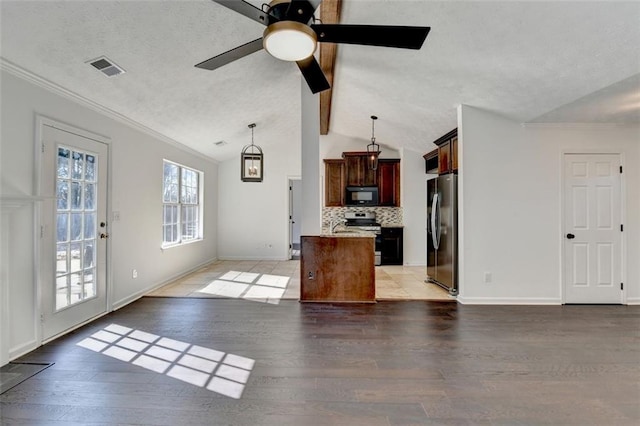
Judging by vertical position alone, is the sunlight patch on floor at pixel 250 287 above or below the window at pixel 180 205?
below

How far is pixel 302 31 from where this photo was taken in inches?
74.1

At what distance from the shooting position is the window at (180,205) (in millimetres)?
5395

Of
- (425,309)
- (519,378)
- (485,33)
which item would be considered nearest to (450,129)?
(485,33)

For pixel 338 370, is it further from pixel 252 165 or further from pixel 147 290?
pixel 252 165

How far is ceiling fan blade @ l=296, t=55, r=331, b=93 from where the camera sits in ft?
8.33

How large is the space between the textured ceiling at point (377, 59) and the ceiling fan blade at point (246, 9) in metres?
0.87

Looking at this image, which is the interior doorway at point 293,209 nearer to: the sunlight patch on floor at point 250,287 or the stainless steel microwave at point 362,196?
the stainless steel microwave at point 362,196

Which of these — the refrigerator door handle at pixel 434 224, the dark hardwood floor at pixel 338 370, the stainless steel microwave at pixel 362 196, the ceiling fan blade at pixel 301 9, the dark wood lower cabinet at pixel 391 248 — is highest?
the ceiling fan blade at pixel 301 9

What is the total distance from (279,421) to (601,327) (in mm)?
3509

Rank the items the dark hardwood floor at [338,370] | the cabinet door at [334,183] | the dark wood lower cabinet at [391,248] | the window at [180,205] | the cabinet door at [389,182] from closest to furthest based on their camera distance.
Answer: the dark hardwood floor at [338,370] → the window at [180,205] → the dark wood lower cabinet at [391,248] → the cabinet door at [389,182] → the cabinet door at [334,183]

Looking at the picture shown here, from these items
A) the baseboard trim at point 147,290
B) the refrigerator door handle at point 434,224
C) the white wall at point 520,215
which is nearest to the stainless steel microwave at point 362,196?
the refrigerator door handle at point 434,224

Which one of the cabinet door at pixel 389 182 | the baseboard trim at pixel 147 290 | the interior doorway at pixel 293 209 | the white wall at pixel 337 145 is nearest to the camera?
the baseboard trim at pixel 147 290

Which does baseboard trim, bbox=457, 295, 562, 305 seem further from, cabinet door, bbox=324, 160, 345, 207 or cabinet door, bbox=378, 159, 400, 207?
cabinet door, bbox=324, 160, 345, 207

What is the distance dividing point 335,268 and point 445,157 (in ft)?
8.08
